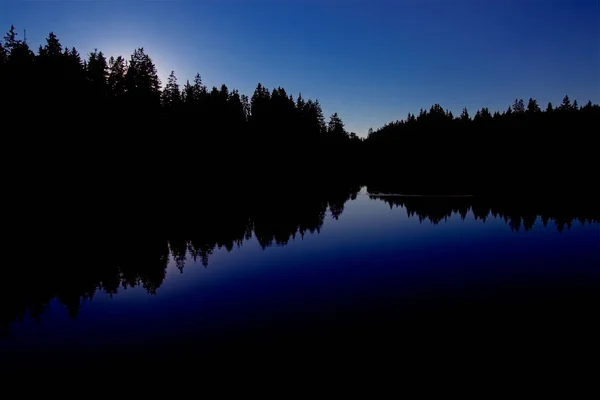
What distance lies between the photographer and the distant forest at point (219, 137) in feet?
165

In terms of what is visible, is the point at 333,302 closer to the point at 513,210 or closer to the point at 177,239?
the point at 177,239

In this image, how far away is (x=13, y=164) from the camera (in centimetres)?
4506

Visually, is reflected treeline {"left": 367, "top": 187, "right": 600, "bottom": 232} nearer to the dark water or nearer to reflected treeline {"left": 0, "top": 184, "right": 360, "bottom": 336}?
the dark water

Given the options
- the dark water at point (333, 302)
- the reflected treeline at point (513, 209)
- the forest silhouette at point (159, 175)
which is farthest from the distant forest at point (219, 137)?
the dark water at point (333, 302)

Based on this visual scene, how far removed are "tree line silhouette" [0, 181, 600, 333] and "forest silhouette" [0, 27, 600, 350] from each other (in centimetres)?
16

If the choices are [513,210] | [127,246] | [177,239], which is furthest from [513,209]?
[127,246]

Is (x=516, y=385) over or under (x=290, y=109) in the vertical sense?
under

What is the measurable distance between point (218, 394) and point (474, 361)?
25.2 ft

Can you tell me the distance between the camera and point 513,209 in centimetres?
4594

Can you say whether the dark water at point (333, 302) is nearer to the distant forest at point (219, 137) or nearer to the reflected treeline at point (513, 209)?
the reflected treeline at point (513, 209)

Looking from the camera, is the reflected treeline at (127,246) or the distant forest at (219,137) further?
the distant forest at (219,137)

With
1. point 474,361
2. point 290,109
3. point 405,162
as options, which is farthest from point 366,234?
point 405,162

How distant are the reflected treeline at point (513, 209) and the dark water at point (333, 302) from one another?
35.2 feet

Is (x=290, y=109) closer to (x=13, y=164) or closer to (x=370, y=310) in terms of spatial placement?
(x=13, y=164)
